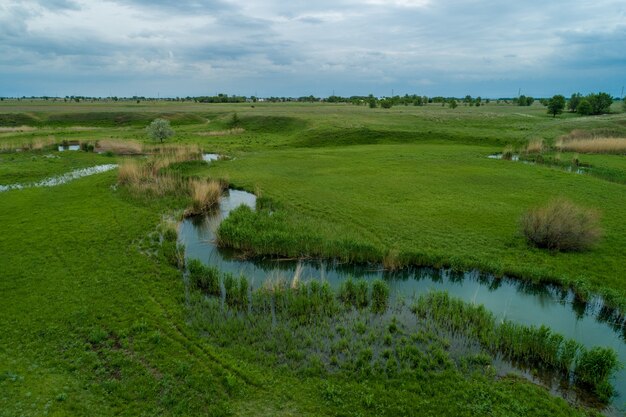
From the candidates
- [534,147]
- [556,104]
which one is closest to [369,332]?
[534,147]

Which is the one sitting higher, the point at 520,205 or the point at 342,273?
the point at 520,205


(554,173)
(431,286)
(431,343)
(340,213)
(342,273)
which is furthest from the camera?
(554,173)

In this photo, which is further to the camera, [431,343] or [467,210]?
[467,210]

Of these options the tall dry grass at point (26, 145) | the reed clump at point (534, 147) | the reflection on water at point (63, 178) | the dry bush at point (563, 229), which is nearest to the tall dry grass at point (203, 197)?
the reflection on water at point (63, 178)

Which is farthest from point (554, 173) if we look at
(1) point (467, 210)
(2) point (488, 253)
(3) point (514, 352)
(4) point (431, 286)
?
(3) point (514, 352)

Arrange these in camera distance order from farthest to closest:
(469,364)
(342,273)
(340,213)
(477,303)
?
(340,213) → (342,273) → (477,303) → (469,364)

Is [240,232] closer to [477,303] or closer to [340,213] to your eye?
[340,213]
